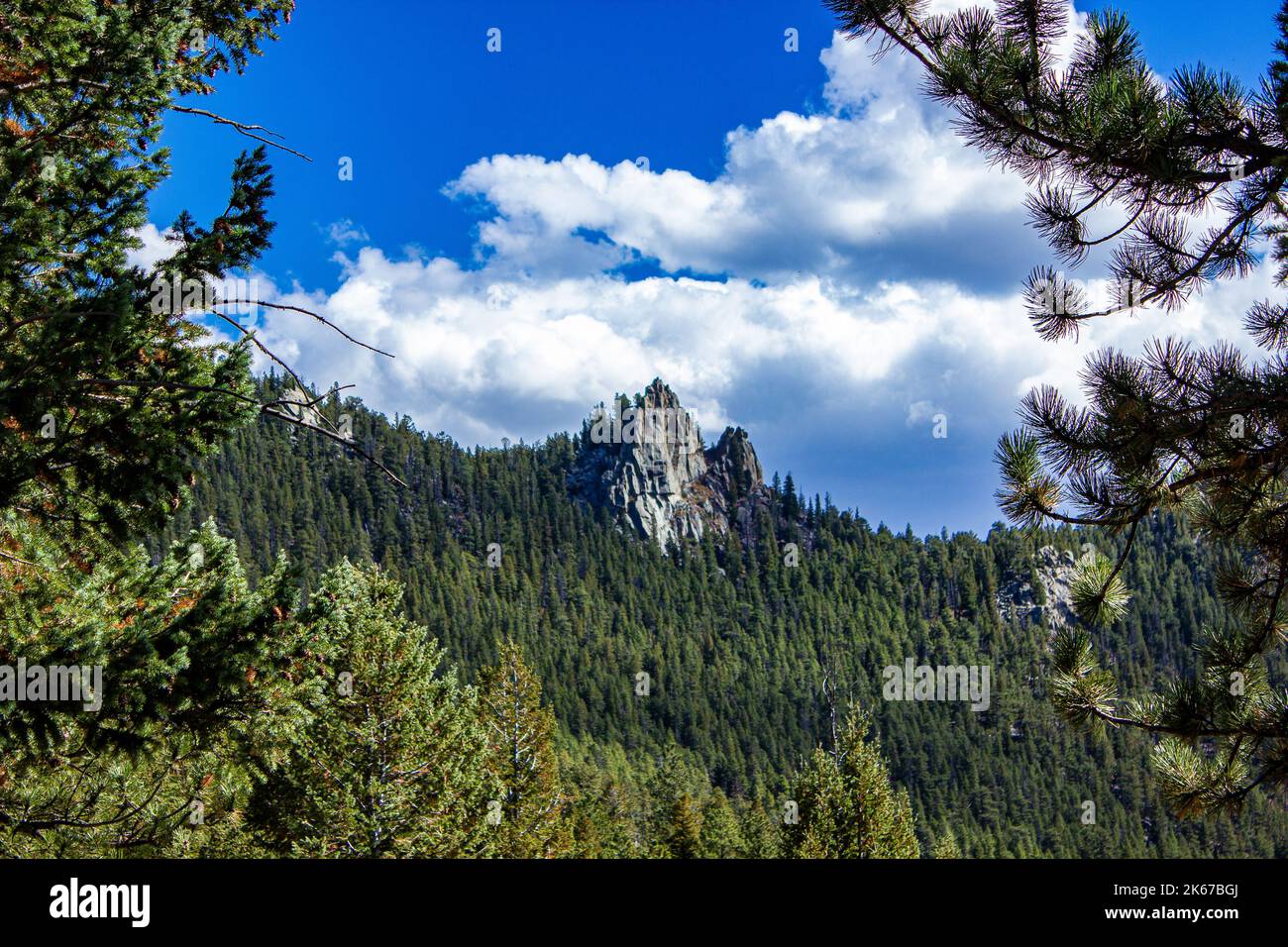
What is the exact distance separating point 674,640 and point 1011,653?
62315mm

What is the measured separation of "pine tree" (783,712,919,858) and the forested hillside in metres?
58.6

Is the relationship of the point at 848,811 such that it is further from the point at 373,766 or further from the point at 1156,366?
the point at 1156,366

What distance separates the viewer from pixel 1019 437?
20.4 ft

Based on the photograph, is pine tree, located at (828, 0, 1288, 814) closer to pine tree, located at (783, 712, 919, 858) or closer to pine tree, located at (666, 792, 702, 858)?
pine tree, located at (783, 712, 919, 858)

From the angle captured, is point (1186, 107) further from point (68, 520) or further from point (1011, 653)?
point (1011, 653)

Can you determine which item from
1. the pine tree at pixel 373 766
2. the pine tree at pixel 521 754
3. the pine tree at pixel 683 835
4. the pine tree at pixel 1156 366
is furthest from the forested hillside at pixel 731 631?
the pine tree at pixel 1156 366

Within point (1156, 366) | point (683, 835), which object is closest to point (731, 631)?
point (683, 835)

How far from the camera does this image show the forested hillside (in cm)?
11881

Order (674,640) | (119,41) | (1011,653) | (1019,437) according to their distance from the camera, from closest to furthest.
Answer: (119,41)
(1019,437)
(674,640)
(1011,653)

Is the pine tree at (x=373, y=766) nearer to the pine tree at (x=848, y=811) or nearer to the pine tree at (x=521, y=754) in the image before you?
the pine tree at (x=521, y=754)

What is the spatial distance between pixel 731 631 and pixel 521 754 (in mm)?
149524

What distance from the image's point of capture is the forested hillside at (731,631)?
119 meters

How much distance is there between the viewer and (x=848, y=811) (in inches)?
868
